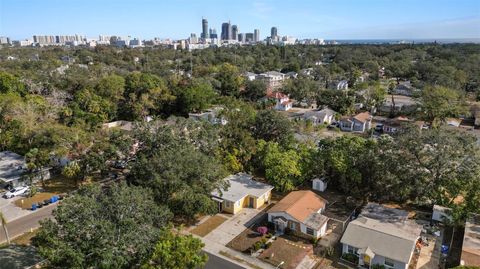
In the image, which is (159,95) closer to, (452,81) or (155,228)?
(155,228)

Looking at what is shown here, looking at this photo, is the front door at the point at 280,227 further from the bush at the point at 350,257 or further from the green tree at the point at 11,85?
the green tree at the point at 11,85

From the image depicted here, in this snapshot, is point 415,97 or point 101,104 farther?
point 415,97

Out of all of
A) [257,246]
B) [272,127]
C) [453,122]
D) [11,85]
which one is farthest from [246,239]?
[11,85]

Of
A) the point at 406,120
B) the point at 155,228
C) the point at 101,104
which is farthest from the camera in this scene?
the point at 406,120

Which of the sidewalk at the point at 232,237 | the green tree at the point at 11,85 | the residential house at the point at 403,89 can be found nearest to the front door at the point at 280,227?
the sidewalk at the point at 232,237

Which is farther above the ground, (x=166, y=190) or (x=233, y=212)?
(x=166, y=190)

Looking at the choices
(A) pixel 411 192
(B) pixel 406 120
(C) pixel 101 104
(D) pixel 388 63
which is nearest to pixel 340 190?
(A) pixel 411 192
